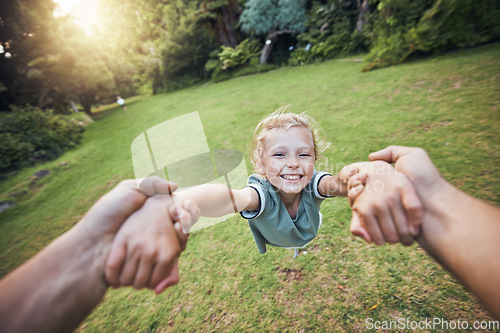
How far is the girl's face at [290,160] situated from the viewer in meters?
1.48

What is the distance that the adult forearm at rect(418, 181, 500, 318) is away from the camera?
25.3 inches

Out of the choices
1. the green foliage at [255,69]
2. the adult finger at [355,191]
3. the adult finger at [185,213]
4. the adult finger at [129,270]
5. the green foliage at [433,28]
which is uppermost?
the green foliage at [255,69]

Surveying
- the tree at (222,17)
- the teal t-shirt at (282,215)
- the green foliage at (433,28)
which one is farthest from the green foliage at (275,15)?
the teal t-shirt at (282,215)

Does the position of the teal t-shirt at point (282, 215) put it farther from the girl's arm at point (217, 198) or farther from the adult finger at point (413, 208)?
the adult finger at point (413, 208)

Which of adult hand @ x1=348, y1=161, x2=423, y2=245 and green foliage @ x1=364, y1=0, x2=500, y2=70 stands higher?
green foliage @ x1=364, y1=0, x2=500, y2=70

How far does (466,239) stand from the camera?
728 millimetres

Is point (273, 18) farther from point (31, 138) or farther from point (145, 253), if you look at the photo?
point (145, 253)

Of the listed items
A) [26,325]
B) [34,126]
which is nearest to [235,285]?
[26,325]

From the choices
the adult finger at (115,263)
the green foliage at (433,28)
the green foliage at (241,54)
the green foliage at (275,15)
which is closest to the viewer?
the adult finger at (115,263)

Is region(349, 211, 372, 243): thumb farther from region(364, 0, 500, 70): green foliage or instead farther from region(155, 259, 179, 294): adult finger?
region(364, 0, 500, 70): green foliage

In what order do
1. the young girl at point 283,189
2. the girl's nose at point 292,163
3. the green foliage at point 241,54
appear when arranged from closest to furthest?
the young girl at point 283,189 → the girl's nose at point 292,163 → the green foliage at point 241,54

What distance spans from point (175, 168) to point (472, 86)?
6.85 metres

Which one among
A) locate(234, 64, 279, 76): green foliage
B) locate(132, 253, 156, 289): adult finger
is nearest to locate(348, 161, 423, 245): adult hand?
locate(132, 253, 156, 289): adult finger

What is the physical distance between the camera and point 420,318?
5.41 ft
